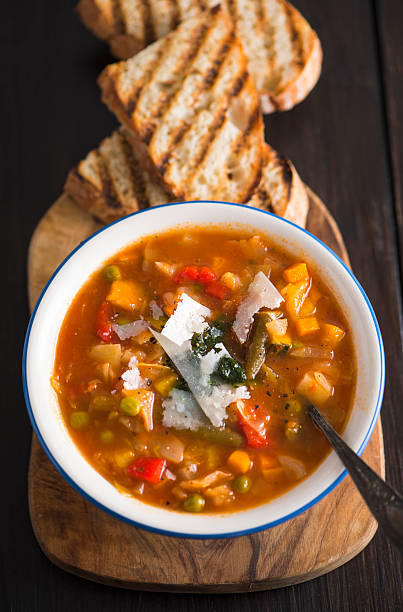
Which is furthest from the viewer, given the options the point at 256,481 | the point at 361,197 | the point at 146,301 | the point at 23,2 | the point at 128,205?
the point at 23,2

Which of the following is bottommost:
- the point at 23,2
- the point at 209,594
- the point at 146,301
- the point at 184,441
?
the point at 209,594

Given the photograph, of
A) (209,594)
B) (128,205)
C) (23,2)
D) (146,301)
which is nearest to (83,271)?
(146,301)

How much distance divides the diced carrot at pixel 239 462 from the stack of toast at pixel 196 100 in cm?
196

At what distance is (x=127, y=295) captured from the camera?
3.98 metres

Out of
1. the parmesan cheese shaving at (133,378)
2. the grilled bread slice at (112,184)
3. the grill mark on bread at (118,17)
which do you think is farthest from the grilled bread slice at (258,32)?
the parmesan cheese shaving at (133,378)

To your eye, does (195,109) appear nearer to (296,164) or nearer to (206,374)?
(296,164)

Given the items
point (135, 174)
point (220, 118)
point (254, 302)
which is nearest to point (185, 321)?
point (254, 302)

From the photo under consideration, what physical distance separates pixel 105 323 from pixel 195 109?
2103mm

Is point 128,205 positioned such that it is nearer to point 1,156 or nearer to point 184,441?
point 1,156

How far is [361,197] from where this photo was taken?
17.2ft

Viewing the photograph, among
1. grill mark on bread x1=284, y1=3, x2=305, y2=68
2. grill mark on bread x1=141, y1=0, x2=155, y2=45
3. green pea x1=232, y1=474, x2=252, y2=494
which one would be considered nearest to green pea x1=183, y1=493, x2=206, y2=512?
green pea x1=232, y1=474, x2=252, y2=494

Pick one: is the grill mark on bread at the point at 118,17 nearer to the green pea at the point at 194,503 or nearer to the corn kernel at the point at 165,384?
the corn kernel at the point at 165,384

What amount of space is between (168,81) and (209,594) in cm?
382

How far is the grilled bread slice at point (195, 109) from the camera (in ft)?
15.9
